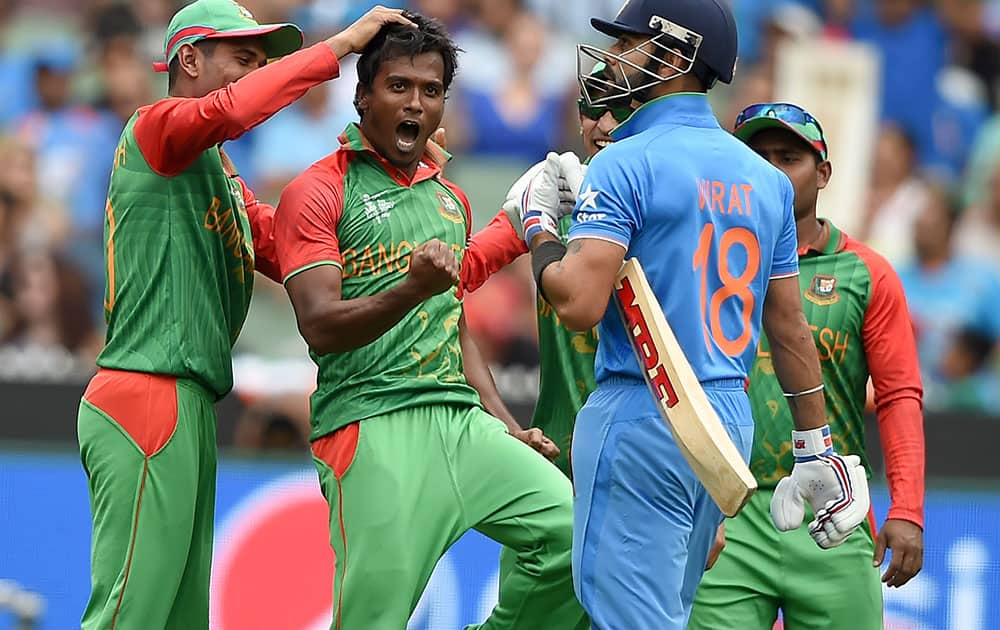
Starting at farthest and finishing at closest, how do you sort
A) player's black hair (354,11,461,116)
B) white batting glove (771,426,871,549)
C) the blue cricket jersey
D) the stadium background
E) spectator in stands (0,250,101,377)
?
1. spectator in stands (0,250,101,377)
2. the stadium background
3. player's black hair (354,11,461,116)
4. white batting glove (771,426,871,549)
5. the blue cricket jersey

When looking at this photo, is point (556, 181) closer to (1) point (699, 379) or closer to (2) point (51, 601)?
(1) point (699, 379)

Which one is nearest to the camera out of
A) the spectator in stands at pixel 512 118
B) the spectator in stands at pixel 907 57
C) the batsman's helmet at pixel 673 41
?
the batsman's helmet at pixel 673 41

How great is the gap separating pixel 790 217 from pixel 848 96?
21.3ft

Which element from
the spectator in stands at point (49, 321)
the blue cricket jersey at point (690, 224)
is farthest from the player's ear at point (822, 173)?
the spectator in stands at point (49, 321)

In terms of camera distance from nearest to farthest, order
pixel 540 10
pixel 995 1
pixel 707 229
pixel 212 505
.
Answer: pixel 707 229
pixel 212 505
pixel 540 10
pixel 995 1

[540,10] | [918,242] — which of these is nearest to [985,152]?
[918,242]

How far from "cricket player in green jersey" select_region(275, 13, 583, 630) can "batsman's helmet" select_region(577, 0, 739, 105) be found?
2.63 feet

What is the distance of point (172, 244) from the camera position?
542 cm

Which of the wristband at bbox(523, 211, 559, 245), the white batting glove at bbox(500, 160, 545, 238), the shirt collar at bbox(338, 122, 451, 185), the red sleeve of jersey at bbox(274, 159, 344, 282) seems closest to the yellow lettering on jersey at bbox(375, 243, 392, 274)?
the red sleeve of jersey at bbox(274, 159, 344, 282)

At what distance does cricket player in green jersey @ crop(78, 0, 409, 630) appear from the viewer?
5219mm

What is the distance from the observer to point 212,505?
563 cm

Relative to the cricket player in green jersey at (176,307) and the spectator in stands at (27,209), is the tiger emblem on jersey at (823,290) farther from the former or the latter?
the spectator in stands at (27,209)

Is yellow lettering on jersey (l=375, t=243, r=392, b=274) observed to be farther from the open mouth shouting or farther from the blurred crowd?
the blurred crowd

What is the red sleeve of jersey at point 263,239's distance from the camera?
5969mm
